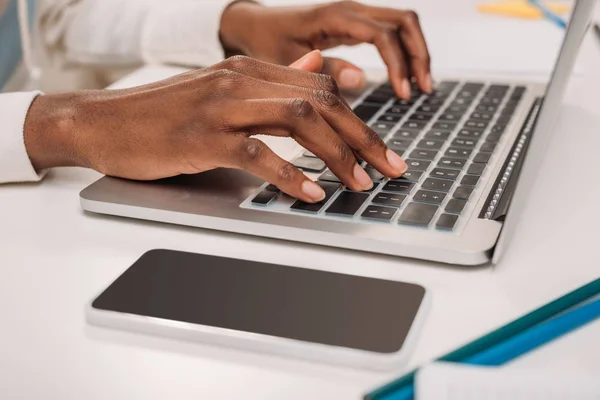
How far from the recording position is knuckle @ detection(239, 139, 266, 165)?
1.82 feet

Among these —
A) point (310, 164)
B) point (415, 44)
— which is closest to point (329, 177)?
point (310, 164)

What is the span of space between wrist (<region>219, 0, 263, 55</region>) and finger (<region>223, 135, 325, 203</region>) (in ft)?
1.42

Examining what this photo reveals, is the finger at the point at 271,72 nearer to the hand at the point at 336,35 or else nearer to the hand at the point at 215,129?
the hand at the point at 215,129

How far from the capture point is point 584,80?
94 cm

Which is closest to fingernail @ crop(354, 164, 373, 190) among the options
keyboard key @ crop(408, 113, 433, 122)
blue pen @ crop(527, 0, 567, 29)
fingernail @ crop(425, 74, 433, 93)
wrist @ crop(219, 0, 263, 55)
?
keyboard key @ crop(408, 113, 433, 122)

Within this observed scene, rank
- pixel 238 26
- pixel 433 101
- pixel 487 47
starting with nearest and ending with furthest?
pixel 433 101
pixel 238 26
pixel 487 47

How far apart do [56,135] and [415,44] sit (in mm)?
436

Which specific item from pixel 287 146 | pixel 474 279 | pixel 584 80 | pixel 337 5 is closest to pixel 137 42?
pixel 337 5

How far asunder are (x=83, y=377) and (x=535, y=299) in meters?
0.27

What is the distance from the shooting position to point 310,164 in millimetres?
625

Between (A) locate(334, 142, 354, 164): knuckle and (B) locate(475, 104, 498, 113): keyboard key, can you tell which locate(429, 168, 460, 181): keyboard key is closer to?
(A) locate(334, 142, 354, 164): knuckle

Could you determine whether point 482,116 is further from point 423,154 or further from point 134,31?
point 134,31

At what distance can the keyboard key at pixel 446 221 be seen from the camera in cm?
51

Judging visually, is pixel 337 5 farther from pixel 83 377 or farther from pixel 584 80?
pixel 83 377
